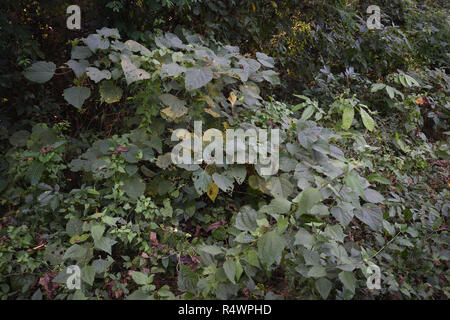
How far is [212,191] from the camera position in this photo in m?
2.05

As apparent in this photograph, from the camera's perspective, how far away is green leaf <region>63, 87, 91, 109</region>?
2029 millimetres

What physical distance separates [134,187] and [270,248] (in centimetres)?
94

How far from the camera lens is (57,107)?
2607mm

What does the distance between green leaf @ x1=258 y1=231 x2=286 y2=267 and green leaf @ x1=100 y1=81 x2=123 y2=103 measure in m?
1.32

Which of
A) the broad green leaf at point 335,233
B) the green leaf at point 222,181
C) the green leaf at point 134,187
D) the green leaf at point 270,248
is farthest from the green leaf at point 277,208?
the green leaf at point 134,187

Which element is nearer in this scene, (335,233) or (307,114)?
(335,233)

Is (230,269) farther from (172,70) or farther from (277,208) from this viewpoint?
(172,70)

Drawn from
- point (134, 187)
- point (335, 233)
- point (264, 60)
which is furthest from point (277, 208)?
point (264, 60)

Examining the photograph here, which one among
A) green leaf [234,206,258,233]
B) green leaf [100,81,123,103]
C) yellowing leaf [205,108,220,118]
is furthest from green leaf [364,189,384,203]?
green leaf [100,81,123,103]

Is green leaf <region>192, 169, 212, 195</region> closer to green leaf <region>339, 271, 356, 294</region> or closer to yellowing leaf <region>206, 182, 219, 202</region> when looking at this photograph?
yellowing leaf <region>206, 182, 219, 202</region>

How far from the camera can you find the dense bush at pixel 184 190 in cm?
164

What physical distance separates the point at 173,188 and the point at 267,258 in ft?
2.86
